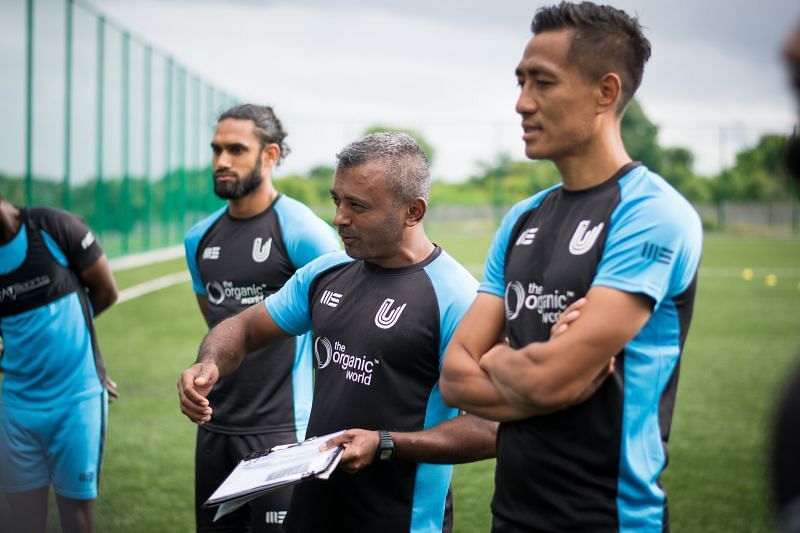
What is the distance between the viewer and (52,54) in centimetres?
1703

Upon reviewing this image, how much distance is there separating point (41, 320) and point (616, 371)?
11.3 feet

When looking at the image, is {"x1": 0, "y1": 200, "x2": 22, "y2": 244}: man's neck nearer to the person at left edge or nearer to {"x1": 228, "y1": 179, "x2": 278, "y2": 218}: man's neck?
the person at left edge

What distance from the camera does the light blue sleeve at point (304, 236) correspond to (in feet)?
14.6

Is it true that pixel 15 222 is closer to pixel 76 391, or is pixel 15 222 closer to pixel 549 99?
pixel 76 391

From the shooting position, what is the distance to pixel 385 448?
2820mm

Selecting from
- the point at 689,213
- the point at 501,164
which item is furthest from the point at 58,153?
the point at 501,164

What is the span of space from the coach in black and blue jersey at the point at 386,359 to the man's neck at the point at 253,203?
158 cm

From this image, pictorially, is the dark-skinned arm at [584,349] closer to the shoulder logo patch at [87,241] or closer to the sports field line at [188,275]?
the shoulder logo patch at [87,241]

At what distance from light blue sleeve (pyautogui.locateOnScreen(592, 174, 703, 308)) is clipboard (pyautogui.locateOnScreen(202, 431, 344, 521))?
938mm

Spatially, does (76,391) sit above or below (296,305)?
below

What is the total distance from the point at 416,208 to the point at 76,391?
2497 millimetres

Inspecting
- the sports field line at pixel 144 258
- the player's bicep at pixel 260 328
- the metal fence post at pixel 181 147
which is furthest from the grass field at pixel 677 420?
the metal fence post at pixel 181 147

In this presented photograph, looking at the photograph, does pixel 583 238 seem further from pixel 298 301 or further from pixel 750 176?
pixel 750 176

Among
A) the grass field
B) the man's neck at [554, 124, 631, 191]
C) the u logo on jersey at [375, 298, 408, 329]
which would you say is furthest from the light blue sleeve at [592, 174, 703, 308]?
the u logo on jersey at [375, 298, 408, 329]
